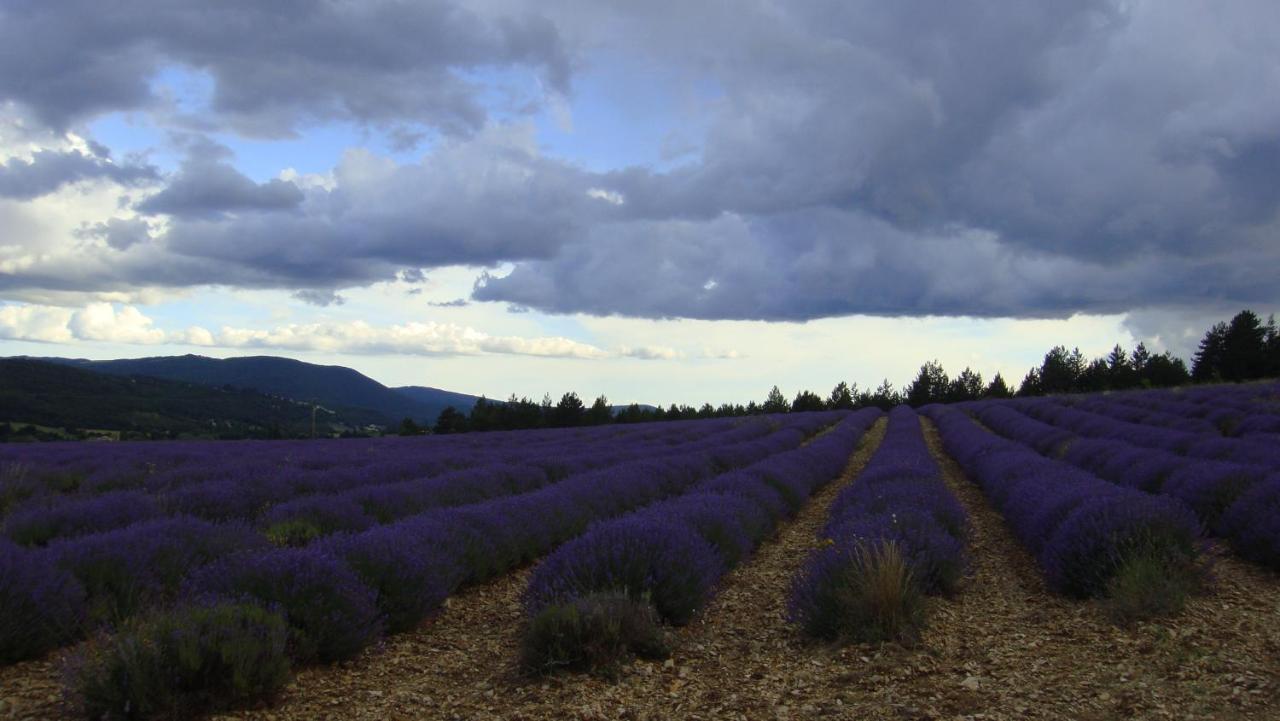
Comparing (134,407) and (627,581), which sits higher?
(627,581)

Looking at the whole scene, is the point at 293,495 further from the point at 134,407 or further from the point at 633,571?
the point at 134,407

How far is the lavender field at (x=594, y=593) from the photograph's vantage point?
3.87 metres

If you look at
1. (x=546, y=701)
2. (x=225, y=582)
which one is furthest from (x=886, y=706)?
(x=225, y=582)

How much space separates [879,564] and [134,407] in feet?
228

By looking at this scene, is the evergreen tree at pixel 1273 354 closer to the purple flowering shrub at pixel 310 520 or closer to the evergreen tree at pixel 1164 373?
the evergreen tree at pixel 1164 373

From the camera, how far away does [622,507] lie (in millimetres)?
9617

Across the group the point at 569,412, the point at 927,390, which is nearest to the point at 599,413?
the point at 569,412

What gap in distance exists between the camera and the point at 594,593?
4754mm

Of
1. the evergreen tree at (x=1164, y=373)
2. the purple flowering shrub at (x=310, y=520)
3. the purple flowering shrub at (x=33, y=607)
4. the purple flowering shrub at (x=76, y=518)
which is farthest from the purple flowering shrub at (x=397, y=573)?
the evergreen tree at (x=1164, y=373)

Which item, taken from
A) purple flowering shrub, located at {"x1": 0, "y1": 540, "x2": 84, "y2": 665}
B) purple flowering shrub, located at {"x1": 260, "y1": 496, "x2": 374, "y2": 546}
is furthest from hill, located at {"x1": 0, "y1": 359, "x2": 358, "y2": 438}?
purple flowering shrub, located at {"x1": 0, "y1": 540, "x2": 84, "y2": 665}

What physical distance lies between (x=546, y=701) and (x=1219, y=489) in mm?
7235

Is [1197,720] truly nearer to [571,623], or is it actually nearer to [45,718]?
[571,623]

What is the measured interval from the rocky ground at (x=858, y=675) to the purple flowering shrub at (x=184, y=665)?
175mm

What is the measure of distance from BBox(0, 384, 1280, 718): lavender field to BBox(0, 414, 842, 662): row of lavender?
0.02 metres
